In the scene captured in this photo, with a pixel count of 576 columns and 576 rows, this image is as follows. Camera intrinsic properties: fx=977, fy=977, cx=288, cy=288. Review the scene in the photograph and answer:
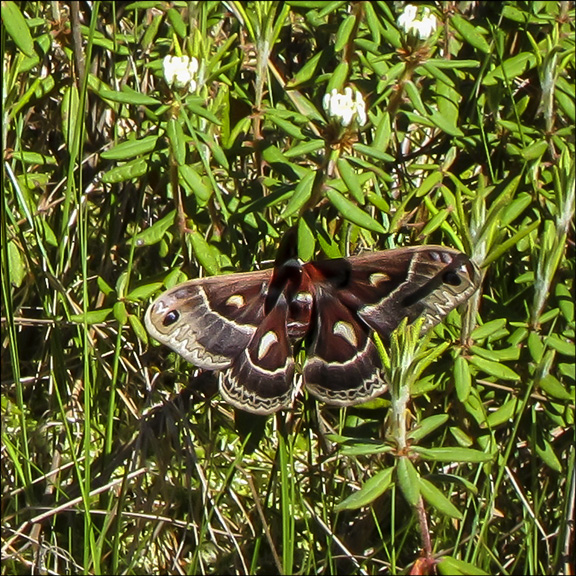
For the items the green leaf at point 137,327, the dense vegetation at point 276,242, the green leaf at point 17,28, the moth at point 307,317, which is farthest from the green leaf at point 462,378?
the green leaf at point 17,28

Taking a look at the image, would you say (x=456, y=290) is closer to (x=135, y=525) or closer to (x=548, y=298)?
(x=548, y=298)

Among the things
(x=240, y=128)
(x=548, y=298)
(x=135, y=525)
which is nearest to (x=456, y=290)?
(x=548, y=298)

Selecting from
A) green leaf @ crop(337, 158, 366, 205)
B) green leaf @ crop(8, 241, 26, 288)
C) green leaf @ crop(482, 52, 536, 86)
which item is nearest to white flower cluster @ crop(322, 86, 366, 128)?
green leaf @ crop(337, 158, 366, 205)

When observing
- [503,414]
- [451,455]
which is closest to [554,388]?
[503,414]

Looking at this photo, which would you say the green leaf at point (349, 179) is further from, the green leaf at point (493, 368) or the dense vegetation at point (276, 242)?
the green leaf at point (493, 368)

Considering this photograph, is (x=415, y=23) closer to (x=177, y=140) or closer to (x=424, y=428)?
(x=177, y=140)

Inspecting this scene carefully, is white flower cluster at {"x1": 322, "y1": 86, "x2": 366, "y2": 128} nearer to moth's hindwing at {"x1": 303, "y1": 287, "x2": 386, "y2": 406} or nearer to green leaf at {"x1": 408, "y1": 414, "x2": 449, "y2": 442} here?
moth's hindwing at {"x1": 303, "y1": 287, "x2": 386, "y2": 406}
